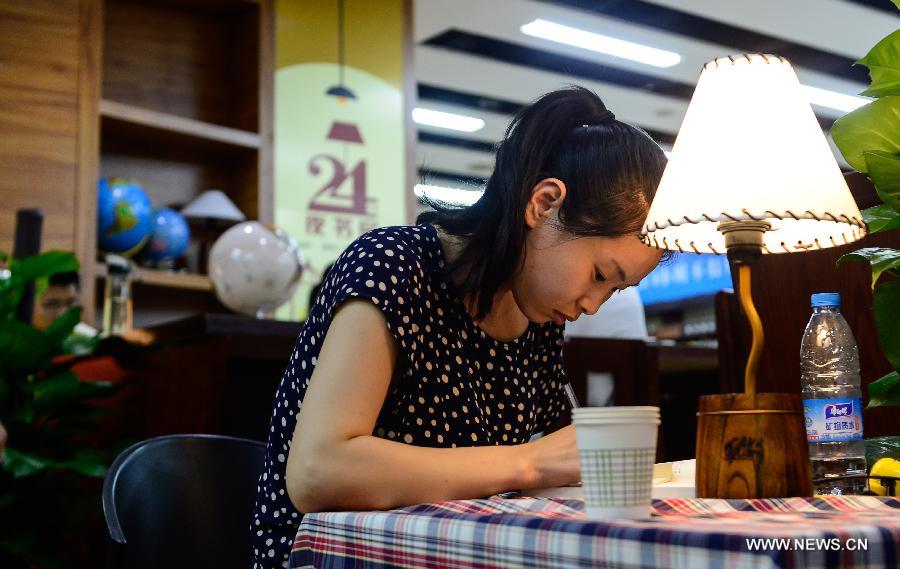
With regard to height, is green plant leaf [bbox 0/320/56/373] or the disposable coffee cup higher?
green plant leaf [bbox 0/320/56/373]

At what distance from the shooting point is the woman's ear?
133 centimetres

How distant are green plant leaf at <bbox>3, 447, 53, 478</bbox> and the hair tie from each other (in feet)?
5.37

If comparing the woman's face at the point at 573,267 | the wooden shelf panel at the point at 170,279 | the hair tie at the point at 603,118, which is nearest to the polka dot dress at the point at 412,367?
the woman's face at the point at 573,267

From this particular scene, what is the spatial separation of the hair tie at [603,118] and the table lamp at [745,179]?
0.28 m

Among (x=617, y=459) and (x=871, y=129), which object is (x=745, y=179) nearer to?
(x=871, y=129)

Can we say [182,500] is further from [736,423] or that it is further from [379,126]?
[379,126]

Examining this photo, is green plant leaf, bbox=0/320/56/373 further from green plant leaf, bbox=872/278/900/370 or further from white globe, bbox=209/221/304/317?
green plant leaf, bbox=872/278/900/370

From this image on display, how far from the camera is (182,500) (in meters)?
1.40

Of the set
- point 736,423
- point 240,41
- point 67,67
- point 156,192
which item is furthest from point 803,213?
point 240,41

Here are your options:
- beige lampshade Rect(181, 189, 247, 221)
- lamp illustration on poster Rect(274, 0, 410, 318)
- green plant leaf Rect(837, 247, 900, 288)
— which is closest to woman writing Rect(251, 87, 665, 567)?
green plant leaf Rect(837, 247, 900, 288)

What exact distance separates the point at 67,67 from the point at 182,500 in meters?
2.92

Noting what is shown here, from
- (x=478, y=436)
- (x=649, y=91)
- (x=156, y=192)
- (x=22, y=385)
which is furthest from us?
(x=649, y=91)

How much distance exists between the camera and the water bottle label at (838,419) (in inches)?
46.6

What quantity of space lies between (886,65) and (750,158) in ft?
0.85
